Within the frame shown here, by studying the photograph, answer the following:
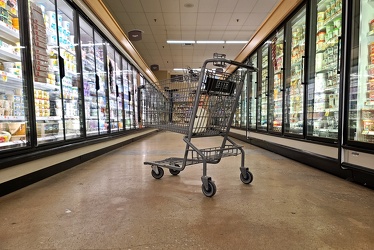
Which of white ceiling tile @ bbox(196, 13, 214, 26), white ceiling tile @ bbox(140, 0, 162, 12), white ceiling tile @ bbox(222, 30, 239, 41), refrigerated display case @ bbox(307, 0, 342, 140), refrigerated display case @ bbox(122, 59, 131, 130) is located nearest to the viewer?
refrigerated display case @ bbox(307, 0, 342, 140)

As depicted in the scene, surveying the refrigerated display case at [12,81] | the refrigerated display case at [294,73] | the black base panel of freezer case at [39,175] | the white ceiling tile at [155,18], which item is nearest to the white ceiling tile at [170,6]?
the white ceiling tile at [155,18]

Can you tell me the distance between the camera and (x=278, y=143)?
405cm

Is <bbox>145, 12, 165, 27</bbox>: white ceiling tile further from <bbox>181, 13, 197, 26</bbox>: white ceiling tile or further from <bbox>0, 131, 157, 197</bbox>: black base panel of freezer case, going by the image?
<bbox>0, 131, 157, 197</bbox>: black base panel of freezer case

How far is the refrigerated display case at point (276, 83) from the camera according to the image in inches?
174

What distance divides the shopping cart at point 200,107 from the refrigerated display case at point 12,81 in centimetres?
132

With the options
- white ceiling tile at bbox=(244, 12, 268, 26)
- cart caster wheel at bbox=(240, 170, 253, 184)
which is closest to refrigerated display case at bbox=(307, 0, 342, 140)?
cart caster wheel at bbox=(240, 170, 253, 184)

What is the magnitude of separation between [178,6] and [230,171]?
5.64 metres

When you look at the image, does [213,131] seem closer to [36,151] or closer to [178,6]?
[36,151]

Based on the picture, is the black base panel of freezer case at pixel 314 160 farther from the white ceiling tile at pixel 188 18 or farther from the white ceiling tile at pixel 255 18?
the white ceiling tile at pixel 188 18

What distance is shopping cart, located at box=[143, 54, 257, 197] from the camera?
6.74 ft

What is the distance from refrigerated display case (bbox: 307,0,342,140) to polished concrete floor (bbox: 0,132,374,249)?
0.98m

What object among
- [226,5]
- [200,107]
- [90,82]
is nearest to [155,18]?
[226,5]

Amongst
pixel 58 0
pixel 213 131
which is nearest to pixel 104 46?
pixel 58 0

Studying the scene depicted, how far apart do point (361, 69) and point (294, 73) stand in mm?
1692
